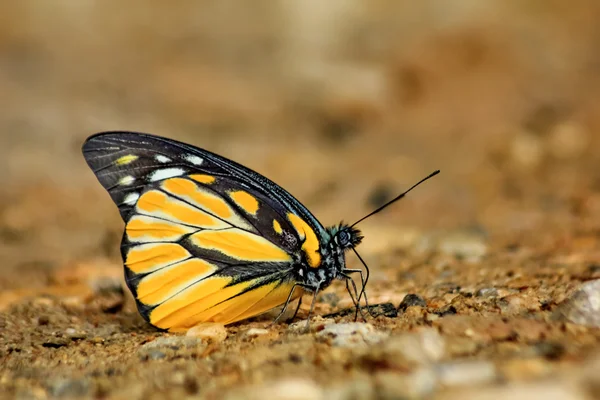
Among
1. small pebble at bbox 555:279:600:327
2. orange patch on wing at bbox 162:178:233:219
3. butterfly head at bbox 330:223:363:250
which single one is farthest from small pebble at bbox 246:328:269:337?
small pebble at bbox 555:279:600:327

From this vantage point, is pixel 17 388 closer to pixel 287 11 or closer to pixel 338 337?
pixel 338 337

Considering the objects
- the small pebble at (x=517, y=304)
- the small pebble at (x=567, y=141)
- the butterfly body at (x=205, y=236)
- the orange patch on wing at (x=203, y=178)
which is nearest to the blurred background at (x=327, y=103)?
the small pebble at (x=567, y=141)

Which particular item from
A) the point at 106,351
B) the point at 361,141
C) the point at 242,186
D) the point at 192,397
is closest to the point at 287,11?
the point at 361,141

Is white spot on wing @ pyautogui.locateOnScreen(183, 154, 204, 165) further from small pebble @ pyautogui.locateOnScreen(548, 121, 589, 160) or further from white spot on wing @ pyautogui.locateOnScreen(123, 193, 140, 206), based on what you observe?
small pebble @ pyautogui.locateOnScreen(548, 121, 589, 160)

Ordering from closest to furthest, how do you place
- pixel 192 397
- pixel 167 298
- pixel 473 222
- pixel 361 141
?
pixel 192 397
pixel 167 298
pixel 473 222
pixel 361 141

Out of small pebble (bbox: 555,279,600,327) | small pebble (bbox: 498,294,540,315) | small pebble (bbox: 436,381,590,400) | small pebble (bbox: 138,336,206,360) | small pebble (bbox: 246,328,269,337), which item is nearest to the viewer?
small pebble (bbox: 436,381,590,400)

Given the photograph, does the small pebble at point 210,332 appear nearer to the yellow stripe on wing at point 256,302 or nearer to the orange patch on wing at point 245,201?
the yellow stripe on wing at point 256,302

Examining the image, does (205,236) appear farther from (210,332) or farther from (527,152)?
(527,152)
